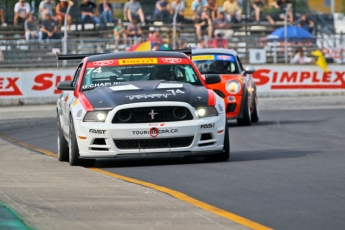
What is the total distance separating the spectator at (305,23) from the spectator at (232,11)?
7.37ft

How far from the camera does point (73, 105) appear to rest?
1216 cm

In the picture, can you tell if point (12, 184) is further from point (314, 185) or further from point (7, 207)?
point (314, 185)

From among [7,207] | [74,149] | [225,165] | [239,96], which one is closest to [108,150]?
[74,149]

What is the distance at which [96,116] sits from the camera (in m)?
11.6

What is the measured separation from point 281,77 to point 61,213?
83.8 ft

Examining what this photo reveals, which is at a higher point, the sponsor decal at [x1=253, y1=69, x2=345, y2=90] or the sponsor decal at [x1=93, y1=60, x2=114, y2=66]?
the sponsor decal at [x1=93, y1=60, x2=114, y2=66]

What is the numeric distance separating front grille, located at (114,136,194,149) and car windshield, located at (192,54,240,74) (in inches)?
340

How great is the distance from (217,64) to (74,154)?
8.83 m

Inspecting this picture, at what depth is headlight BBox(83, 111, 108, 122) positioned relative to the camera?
11570 mm

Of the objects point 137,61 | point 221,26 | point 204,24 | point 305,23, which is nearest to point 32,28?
point 204,24

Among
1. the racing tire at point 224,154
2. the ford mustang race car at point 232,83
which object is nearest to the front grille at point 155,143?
the racing tire at point 224,154

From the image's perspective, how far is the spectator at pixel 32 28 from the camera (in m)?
32.1

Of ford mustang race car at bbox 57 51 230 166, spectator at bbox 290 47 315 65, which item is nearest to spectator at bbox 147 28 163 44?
spectator at bbox 290 47 315 65

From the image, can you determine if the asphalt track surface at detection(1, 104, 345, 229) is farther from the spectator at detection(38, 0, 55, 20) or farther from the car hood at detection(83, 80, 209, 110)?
the spectator at detection(38, 0, 55, 20)
